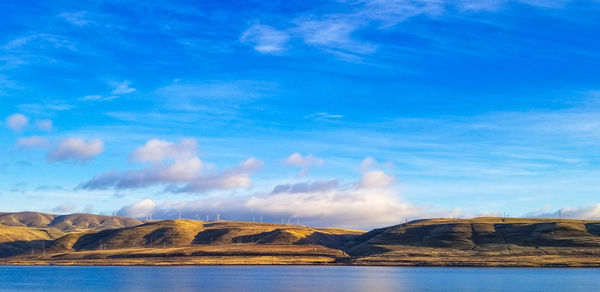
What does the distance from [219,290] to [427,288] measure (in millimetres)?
51853

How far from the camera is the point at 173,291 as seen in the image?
140375 millimetres

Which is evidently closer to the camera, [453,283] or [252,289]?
[252,289]

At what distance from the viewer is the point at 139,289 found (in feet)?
480

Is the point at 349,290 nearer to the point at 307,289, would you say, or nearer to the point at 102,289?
the point at 307,289

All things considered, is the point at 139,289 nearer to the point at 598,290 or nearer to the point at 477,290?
the point at 477,290

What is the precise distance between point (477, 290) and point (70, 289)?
103m

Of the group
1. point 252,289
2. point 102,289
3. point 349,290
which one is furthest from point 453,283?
point 102,289

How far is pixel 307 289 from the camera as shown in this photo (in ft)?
454

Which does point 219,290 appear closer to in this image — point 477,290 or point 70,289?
point 70,289

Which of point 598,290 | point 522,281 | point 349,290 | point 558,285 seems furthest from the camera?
point 522,281

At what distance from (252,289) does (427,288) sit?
43.8 m

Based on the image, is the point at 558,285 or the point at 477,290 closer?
the point at 477,290

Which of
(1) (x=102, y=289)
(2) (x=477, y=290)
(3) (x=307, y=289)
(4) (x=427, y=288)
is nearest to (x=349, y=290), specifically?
(3) (x=307, y=289)

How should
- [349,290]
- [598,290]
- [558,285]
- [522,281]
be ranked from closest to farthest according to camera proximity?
[598,290], [349,290], [558,285], [522,281]
